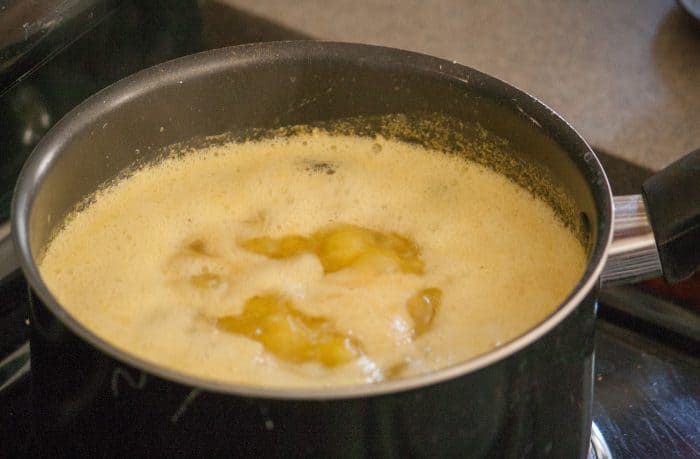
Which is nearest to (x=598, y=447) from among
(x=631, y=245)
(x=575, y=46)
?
(x=631, y=245)

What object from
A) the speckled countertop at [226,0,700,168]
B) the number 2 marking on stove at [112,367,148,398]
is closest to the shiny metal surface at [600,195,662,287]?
the number 2 marking on stove at [112,367,148,398]

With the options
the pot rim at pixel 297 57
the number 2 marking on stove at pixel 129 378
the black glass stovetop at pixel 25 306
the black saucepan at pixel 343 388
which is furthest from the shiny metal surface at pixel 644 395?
the number 2 marking on stove at pixel 129 378

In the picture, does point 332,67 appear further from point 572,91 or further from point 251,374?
Answer: point 572,91

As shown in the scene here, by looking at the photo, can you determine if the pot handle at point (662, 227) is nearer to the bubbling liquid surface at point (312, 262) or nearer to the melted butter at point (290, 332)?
the bubbling liquid surface at point (312, 262)

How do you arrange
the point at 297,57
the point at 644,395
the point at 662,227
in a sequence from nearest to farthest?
the point at 662,227 → the point at 297,57 → the point at 644,395

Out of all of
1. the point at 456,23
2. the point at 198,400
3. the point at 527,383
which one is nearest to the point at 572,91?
the point at 456,23

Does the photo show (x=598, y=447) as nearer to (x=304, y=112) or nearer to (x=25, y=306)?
(x=304, y=112)
